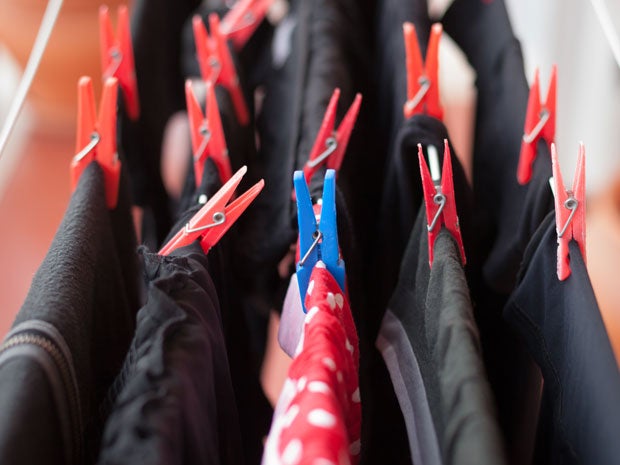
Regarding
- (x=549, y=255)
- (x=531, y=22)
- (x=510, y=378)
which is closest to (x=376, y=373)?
(x=510, y=378)

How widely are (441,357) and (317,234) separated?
0.44 ft

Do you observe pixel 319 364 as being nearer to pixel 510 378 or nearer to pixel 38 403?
pixel 38 403

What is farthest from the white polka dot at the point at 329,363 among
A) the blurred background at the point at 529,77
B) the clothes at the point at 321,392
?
the blurred background at the point at 529,77

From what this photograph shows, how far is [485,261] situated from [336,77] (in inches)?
9.9

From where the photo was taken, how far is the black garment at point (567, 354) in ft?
1.47

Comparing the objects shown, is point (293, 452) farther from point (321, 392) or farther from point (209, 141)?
point (209, 141)

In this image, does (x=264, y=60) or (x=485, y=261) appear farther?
(x=264, y=60)

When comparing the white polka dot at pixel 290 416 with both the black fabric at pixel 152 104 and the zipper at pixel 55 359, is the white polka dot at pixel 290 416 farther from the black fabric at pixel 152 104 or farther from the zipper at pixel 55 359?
the black fabric at pixel 152 104

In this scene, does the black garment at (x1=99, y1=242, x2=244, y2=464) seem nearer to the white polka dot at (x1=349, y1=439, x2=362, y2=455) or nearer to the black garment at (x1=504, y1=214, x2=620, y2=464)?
the white polka dot at (x1=349, y1=439, x2=362, y2=455)

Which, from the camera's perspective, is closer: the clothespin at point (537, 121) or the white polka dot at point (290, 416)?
the white polka dot at point (290, 416)

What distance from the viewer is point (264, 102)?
897 mm

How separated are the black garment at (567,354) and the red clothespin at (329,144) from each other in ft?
0.62

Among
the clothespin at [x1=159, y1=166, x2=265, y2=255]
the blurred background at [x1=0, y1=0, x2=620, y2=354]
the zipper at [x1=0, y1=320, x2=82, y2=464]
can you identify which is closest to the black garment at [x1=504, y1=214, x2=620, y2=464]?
the clothespin at [x1=159, y1=166, x2=265, y2=255]

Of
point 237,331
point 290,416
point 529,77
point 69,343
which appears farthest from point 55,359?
point 529,77
